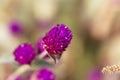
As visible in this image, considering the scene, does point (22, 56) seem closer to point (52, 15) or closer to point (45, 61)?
point (45, 61)

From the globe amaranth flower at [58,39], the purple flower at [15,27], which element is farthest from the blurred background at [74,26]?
the globe amaranth flower at [58,39]

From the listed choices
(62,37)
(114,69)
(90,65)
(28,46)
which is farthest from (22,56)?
(90,65)

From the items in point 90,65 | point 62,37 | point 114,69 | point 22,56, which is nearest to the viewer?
point 114,69

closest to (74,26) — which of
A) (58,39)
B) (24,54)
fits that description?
(24,54)

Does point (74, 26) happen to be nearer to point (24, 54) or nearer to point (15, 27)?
point (15, 27)

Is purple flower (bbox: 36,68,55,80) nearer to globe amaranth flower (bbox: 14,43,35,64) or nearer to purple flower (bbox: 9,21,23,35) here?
globe amaranth flower (bbox: 14,43,35,64)

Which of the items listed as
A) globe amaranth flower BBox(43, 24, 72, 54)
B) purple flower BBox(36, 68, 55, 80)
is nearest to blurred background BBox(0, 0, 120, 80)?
purple flower BBox(36, 68, 55, 80)

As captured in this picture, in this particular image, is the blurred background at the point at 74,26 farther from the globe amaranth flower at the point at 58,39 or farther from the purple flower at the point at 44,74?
the globe amaranth flower at the point at 58,39
